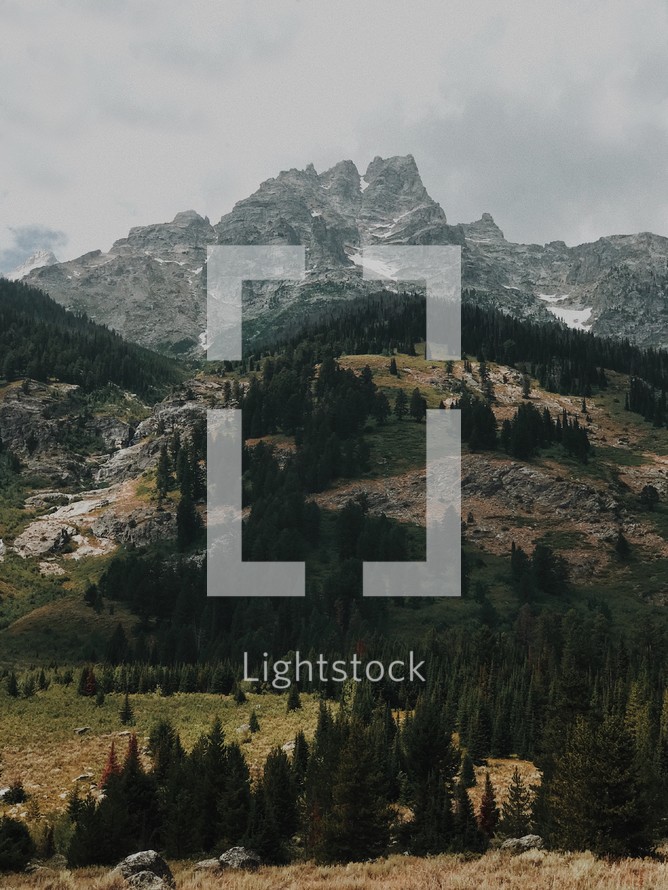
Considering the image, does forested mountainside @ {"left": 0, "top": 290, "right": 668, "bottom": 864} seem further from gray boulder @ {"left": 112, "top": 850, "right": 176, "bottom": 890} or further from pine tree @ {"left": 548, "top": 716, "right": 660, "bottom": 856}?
gray boulder @ {"left": 112, "top": 850, "right": 176, "bottom": 890}

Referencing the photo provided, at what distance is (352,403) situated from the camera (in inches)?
6959

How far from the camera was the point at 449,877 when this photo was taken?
80.0ft

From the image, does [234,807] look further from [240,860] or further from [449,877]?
[449,877]

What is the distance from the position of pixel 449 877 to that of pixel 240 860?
51.7ft

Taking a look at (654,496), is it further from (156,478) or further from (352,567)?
(156,478)

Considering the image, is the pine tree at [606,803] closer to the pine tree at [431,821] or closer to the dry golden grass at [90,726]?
the pine tree at [431,821]

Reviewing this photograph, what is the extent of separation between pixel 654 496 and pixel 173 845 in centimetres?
12841

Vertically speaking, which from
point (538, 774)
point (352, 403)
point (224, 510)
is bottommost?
point (538, 774)

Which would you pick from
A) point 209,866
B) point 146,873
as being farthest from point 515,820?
point 146,873

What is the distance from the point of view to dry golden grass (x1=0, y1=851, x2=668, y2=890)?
21469mm

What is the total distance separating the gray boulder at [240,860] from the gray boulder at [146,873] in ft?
26.4

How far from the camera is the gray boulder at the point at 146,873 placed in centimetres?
2459

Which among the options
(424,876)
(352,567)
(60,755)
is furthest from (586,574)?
(424,876)

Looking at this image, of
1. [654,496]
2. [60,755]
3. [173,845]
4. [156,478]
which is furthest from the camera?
[156,478]
